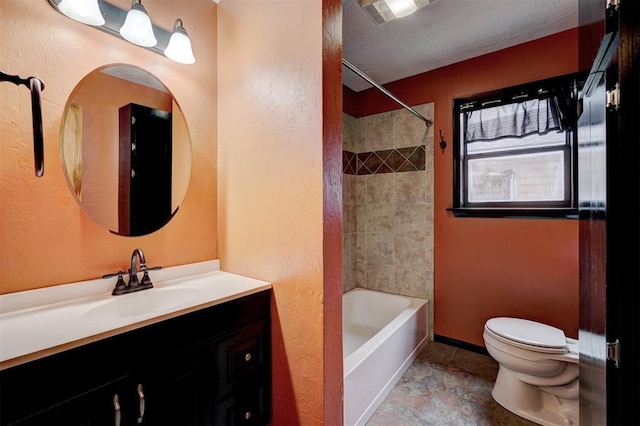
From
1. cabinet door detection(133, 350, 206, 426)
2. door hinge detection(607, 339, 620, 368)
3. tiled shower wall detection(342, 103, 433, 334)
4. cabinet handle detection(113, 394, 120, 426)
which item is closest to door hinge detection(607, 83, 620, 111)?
door hinge detection(607, 339, 620, 368)

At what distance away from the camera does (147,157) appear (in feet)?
4.76

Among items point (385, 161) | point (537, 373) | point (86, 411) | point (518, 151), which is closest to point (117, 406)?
point (86, 411)

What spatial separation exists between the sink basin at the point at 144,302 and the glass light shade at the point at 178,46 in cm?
117

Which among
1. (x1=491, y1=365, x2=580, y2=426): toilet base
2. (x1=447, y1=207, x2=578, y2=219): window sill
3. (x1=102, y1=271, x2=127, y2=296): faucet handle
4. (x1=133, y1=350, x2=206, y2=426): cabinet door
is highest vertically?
(x1=447, y1=207, x2=578, y2=219): window sill

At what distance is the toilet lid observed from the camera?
162 cm

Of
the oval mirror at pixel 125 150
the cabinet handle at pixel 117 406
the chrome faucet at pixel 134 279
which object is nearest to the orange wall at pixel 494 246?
the oval mirror at pixel 125 150

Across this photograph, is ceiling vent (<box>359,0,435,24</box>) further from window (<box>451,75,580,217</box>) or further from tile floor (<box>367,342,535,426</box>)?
tile floor (<box>367,342,535,426</box>)

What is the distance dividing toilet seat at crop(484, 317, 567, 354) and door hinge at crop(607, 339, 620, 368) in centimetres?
124

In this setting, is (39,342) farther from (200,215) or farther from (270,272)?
(200,215)

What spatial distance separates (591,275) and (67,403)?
1.56m

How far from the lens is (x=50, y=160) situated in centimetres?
114

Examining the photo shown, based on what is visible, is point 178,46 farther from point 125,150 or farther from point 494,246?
point 494,246

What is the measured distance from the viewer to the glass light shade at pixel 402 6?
1598 millimetres

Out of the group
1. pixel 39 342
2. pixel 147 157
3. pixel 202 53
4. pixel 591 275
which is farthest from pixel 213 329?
pixel 202 53
